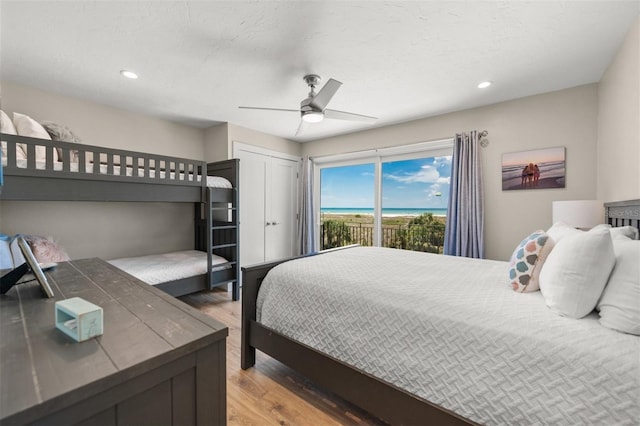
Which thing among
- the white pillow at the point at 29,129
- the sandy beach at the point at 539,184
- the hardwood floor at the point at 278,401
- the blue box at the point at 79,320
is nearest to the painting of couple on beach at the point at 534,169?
the sandy beach at the point at 539,184

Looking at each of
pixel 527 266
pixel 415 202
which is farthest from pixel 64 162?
pixel 415 202

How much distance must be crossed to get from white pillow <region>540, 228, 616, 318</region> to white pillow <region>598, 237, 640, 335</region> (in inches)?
0.9

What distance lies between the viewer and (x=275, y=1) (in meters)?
1.59

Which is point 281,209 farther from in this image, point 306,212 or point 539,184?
point 539,184

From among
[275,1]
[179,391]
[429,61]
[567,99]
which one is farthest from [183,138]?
[567,99]

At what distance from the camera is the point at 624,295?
0.97 meters

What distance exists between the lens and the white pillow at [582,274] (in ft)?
3.46

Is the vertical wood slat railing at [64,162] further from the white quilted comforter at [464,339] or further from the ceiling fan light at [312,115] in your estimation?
the white quilted comforter at [464,339]

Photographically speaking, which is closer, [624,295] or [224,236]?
[624,295]

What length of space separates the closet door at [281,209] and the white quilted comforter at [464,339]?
2.71 meters

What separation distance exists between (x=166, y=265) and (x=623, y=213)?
13.3 ft

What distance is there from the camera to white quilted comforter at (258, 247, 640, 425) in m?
0.89

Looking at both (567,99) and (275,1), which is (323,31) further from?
(567,99)

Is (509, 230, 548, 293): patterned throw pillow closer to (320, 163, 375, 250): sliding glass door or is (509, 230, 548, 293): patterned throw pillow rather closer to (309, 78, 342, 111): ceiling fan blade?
(309, 78, 342, 111): ceiling fan blade
